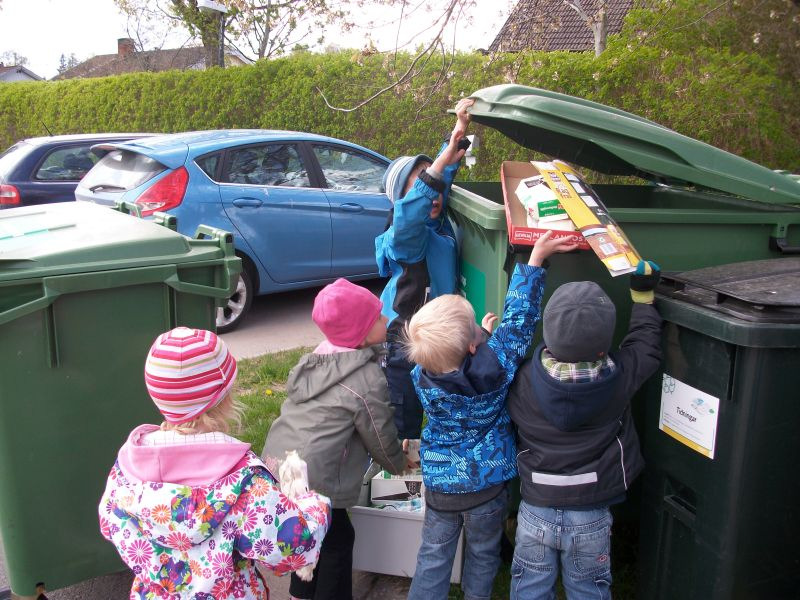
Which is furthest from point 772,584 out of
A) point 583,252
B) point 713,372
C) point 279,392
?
point 279,392

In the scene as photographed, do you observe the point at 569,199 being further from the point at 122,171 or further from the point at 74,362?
the point at 122,171

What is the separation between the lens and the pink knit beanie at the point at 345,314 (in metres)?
→ 2.50

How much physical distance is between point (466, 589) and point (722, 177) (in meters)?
1.76

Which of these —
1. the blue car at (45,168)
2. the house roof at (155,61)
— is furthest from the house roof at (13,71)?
the blue car at (45,168)

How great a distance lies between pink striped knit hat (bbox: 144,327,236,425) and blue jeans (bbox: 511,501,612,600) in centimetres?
109

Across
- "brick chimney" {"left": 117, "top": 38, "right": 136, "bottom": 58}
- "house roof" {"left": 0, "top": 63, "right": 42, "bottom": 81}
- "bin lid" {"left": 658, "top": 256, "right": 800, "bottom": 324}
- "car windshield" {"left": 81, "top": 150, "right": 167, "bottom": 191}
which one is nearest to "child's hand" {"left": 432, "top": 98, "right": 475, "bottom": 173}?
"bin lid" {"left": 658, "top": 256, "right": 800, "bottom": 324}

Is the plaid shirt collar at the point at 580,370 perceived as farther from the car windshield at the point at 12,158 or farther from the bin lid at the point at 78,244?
the car windshield at the point at 12,158

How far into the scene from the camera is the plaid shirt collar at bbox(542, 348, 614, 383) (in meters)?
2.12

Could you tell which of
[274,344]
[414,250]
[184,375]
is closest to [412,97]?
[274,344]

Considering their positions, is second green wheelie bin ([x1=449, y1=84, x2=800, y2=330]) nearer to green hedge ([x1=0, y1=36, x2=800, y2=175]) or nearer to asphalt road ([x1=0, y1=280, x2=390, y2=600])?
asphalt road ([x1=0, y1=280, x2=390, y2=600])

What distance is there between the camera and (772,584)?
224 centimetres

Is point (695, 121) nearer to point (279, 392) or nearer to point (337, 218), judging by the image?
point (337, 218)

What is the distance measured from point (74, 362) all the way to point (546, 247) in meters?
1.69

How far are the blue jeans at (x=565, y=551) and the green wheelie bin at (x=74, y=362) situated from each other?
144cm
